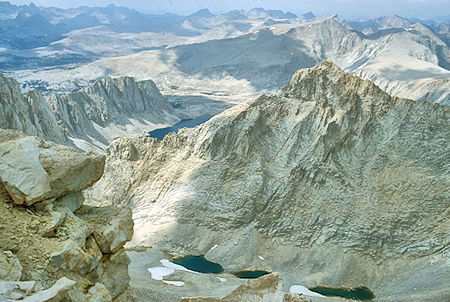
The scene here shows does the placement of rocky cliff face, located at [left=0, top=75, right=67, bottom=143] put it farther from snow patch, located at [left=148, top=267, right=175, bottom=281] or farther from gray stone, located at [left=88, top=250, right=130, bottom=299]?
gray stone, located at [left=88, top=250, right=130, bottom=299]

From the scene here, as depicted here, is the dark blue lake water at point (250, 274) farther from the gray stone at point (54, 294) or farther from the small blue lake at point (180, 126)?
the small blue lake at point (180, 126)

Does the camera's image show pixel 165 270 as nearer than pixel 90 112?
Yes

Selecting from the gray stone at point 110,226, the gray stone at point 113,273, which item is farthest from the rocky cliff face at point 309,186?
the gray stone at point 110,226

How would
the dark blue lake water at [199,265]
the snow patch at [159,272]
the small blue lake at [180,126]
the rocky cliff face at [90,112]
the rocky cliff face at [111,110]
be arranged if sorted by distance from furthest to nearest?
the small blue lake at [180,126] < the rocky cliff face at [111,110] < the rocky cliff face at [90,112] < the dark blue lake water at [199,265] < the snow patch at [159,272]

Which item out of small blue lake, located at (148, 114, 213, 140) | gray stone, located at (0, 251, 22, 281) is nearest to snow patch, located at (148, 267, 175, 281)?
gray stone, located at (0, 251, 22, 281)

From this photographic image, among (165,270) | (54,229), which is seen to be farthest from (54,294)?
(165,270)

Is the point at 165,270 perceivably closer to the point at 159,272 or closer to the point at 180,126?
the point at 159,272
